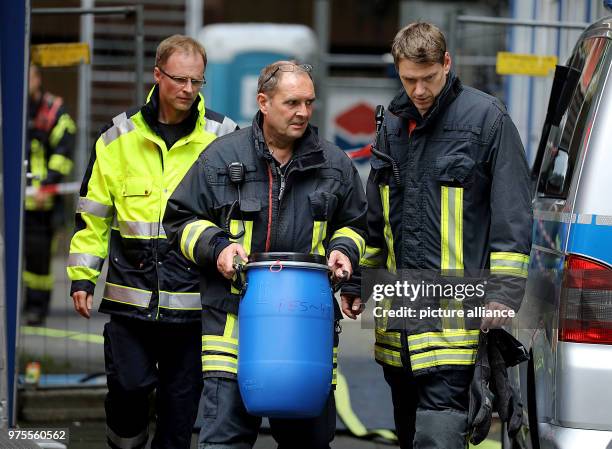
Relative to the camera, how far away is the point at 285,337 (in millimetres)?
4320

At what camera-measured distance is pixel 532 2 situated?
10.0m

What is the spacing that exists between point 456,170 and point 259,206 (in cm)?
72

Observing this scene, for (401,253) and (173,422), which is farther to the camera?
(173,422)

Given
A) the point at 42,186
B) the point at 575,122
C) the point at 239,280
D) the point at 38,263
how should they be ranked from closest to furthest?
the point at 239,280
the point at 575,122
the point at 42,186
the point at 38,263

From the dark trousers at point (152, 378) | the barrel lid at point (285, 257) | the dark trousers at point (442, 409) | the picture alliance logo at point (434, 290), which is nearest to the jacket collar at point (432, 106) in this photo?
the picture alliance logo at point (434, 290)

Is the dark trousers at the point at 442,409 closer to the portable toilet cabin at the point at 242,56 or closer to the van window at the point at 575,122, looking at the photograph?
the van window at the point at 575,122

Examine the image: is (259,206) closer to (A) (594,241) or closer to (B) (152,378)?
(A) (594,241)

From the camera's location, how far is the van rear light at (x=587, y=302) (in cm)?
429

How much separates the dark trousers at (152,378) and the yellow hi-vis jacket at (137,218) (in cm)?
11

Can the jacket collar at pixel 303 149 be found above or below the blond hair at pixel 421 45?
below

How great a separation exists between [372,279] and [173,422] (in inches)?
48.6

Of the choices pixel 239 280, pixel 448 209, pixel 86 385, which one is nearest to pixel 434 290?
pixel 448 209

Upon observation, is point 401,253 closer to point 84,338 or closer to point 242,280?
point 242,280

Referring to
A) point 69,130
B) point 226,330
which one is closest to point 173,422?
point 226,330
